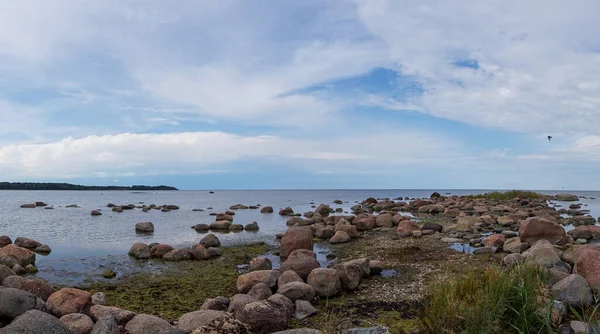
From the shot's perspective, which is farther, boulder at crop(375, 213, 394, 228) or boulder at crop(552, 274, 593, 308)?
boulder at crop(375, 213, 394, 228)

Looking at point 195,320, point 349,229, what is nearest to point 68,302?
point 195,320

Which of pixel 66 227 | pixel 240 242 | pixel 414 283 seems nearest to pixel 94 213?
pixel 66 227

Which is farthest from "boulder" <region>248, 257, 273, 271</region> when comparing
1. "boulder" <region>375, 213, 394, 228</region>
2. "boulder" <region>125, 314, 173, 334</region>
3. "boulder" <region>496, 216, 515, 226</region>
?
"boulder" <region>496, 216, 515, 226</region>

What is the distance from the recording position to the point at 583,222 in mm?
25672

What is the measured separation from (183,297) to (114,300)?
1.66 meters

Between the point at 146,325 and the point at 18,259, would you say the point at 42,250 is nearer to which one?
the point at 18,259

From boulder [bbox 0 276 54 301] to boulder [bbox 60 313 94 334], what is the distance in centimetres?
224

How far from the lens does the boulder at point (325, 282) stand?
980 cm

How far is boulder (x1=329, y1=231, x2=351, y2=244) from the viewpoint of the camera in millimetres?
19458

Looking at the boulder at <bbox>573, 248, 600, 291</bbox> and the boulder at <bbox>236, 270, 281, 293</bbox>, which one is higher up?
the boulder at <bbox>573, 248, 600, 291</bbox>

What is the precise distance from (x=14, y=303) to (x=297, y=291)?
5.41 metres

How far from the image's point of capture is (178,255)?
15.7 metres

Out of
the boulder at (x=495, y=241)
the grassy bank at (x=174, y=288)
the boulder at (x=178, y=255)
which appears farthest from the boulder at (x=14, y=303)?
the boulder at (x=495, y=241)

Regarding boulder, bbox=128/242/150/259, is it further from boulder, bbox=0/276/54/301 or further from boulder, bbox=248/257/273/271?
boulder, bbox=0/276/54/301
